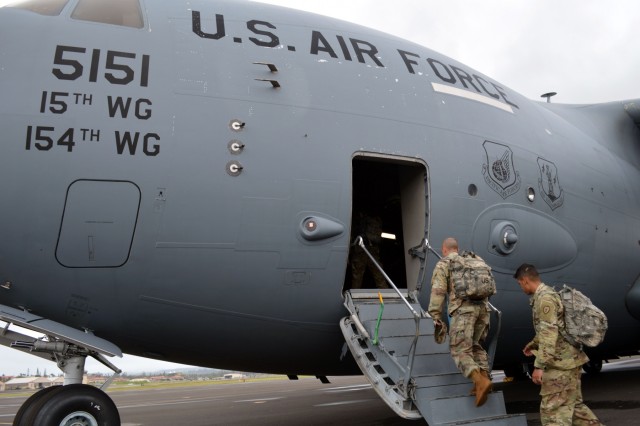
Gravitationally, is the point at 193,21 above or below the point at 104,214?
above

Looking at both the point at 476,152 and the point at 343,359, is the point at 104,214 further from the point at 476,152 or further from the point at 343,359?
the point at 476,152

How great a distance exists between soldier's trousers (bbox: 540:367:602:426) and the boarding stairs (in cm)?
35

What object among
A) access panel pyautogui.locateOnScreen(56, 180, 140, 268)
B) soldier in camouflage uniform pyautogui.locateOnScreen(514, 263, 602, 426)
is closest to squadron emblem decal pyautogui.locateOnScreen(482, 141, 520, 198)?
soldier in camouflage uniform pyautogui.locateOnScreen(514, 263, 602, 426)

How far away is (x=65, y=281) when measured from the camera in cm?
496

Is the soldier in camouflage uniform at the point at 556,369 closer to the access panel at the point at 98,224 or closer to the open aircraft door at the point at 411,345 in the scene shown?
the open aircraft door at the point at 411,345

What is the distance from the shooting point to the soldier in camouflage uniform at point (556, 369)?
5172mm

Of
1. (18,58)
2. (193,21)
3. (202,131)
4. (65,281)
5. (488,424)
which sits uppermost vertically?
(193,21)

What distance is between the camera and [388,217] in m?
8.80

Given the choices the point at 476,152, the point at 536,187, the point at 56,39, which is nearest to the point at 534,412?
the point at 536,187

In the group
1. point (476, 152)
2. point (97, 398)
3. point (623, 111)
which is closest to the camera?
point (97, 398)

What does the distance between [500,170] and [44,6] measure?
5238 mm

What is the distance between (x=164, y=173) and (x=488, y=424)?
3675 mm

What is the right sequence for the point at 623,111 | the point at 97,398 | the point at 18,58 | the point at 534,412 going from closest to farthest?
the point at 97,398, the point at 18,58, the point at 534,412, the point at 623,111

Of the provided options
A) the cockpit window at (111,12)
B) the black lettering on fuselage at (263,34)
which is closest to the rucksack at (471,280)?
the black lettering on fuselage at (263,34)
